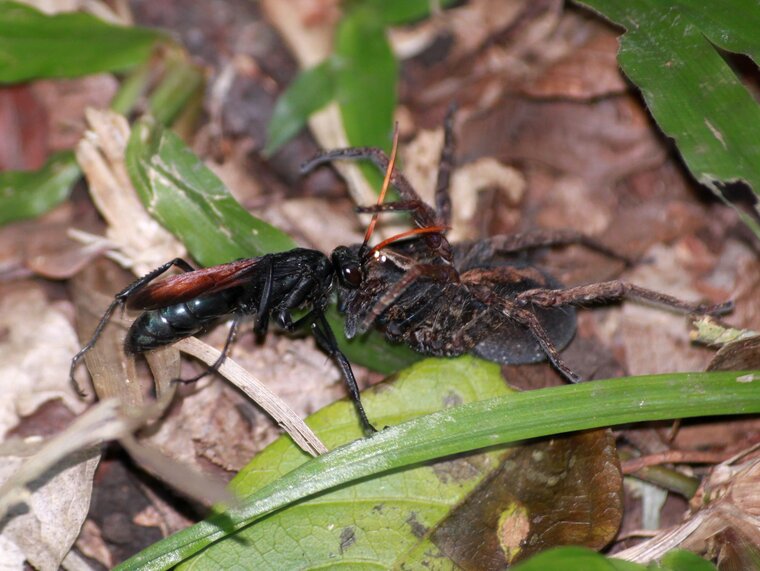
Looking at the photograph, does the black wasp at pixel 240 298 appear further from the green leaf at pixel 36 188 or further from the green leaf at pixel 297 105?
the green leaf at pixel 297 105

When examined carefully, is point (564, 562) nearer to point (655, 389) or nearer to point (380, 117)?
point (655, 389)

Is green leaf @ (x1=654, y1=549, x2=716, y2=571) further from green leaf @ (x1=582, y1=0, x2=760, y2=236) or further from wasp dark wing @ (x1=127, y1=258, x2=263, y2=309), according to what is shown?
wasp dark wing @ (x1=127, y1=258, x2=263, y2=309)

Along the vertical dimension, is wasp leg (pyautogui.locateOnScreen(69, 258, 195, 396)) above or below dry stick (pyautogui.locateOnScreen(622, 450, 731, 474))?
above

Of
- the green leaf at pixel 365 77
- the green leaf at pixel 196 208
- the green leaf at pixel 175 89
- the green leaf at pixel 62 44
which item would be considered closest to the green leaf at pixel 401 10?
the green leaf at pixel 365 77

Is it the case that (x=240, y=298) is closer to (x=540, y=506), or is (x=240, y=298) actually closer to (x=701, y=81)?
(x=540, y=506)

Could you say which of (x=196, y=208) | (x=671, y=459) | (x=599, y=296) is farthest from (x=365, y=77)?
(x=671, y=459)

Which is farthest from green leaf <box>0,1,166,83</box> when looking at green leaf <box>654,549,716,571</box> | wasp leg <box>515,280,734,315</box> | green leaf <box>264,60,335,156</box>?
green leaf <box>654,549,716,571</box>
